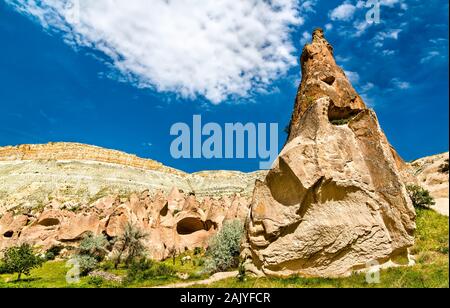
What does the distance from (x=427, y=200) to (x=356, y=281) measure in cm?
1184

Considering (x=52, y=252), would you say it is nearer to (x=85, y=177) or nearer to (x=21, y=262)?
(x=21, y=262)

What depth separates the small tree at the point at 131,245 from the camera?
112 ft

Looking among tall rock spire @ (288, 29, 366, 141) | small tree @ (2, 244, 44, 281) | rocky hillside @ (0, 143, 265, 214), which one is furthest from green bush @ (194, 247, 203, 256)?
rocky hillside @ (0, 143, 265, 214)

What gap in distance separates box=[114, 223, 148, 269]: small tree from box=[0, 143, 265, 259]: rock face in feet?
5.79

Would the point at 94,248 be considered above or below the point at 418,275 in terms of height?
below

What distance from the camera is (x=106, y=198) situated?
216ft

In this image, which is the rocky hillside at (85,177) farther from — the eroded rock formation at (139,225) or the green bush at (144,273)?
the green bush at (144,273)

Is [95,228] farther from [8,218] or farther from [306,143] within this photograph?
[306,143]

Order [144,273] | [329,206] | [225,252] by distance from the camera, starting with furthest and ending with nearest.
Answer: [144,273], [225,252], [329,206]

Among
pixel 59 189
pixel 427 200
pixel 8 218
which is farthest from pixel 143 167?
pixel 427 200

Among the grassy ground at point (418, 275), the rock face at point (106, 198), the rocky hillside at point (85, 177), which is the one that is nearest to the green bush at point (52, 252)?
the rock face at point (106, 198)

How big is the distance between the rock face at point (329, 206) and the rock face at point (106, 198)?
1995 cm

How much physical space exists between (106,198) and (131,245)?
33.4 meters

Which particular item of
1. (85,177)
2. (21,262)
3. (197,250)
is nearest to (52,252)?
(21,262)
